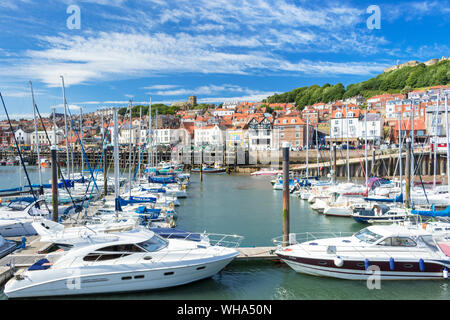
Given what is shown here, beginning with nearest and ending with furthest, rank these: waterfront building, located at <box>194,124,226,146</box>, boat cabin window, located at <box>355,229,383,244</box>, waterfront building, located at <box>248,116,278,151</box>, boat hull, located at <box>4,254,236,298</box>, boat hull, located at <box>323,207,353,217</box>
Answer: boat hull, located at <box>4,254,236,298</box>, boat cabin window, located at <box>355,229,383,244</box>, boat hull, located at <box>323,207,353,217</box>, waterfront building, located at <box>248,116,278,151</box>, waterfront building, located at <box>194,124,226,146</box>

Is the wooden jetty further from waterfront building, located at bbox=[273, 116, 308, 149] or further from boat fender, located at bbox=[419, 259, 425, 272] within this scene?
waterfront building, located at bbox=[273, 116, 308, 149]

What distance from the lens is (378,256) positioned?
38.8 ft

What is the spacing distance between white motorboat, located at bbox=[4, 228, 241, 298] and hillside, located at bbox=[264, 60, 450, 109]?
119m

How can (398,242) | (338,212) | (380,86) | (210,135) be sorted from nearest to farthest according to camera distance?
1. (398,242)
2. (338,212)
3. (210,135)
4. (380,86)

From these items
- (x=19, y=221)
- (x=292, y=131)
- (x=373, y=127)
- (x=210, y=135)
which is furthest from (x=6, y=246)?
(x=210, y=135)

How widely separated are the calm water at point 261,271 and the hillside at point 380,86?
337 feet

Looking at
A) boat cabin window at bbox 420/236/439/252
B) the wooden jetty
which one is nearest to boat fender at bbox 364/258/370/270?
boat cabin window at bbox 420/236/439/252

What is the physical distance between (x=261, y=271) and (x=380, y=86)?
137m

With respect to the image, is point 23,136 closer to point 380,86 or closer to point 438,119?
point 438,119

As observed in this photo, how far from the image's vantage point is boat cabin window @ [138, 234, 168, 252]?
1157 cm

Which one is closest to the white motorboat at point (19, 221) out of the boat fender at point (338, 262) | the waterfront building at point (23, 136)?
the boat fender at point (338, 262)

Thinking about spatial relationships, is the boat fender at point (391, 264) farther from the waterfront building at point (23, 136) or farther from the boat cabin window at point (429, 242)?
the waterfront building at point (23, 136)

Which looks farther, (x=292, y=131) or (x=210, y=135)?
(x=210, y=135)

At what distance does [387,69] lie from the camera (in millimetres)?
156750
